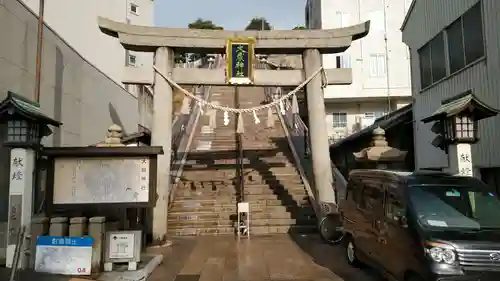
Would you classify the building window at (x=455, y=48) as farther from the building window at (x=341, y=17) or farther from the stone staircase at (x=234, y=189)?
the building window at (x=341, y=17)

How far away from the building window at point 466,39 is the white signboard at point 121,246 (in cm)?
1088

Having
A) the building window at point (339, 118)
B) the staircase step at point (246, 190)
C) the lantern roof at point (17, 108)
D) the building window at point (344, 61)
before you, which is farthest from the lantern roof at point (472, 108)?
the building window at point (339, 118)

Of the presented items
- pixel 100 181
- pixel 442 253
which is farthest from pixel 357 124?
pixel 442 253

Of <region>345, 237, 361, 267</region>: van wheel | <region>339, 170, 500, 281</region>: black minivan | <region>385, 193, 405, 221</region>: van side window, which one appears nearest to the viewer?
<region>339, 170, 500, 281</region>: black minivan

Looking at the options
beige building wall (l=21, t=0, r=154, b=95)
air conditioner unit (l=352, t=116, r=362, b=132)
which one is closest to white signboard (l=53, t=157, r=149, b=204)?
beige building wall (l=21, t=0, r=154, b=95)

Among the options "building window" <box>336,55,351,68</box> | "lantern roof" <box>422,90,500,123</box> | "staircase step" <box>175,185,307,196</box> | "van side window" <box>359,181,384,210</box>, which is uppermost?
"building window" <box>336,55,351,68</box>

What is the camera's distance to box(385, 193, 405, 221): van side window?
634 cm

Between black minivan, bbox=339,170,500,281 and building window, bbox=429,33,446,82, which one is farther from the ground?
building window, bbox=429,33,446,82

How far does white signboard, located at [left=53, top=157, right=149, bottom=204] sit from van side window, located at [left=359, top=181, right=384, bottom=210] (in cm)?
475

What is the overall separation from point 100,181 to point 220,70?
19.3 feet

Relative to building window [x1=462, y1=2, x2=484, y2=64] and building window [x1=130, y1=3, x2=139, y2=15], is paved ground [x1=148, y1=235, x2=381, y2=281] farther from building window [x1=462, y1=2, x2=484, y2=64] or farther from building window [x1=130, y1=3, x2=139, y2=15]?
building window [x1=130, y1=3, x2=139, y2=15]

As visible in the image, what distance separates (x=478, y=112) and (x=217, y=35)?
→ 7.96 metres

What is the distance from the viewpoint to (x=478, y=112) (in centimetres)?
854

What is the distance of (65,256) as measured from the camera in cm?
775
